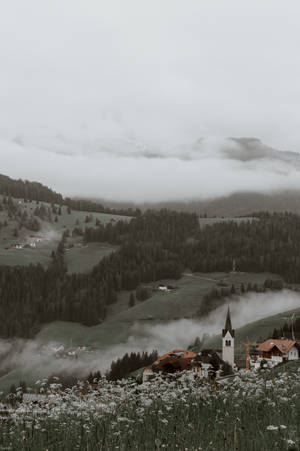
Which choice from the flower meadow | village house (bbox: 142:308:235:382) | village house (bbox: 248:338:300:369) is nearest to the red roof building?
village house (bbox: 248:338:300:369)

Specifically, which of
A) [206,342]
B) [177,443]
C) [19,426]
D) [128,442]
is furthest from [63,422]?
[206,342]

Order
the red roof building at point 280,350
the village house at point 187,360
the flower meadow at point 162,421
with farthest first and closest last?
the red roof building at point 280,350 < the village house at point 187,360 < the flower meadow at point 162,421

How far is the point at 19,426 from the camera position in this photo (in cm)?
1474

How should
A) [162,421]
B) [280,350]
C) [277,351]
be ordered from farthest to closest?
1. [277,351]
2. [280,350]
3. [162,421]

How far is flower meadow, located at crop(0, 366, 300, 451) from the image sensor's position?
1305 cm

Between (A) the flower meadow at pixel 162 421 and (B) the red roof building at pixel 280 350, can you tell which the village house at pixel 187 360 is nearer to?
(B) the red roof building at pixel 280 350

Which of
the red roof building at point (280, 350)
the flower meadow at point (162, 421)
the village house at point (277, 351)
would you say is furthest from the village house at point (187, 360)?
the flower meadow at point (162, 421)

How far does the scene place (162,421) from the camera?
1371 centimetres

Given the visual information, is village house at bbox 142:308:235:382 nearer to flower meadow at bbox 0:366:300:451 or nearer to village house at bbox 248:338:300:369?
village house at bbox 248:338:300:369

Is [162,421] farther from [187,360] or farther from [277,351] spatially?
[277,351]

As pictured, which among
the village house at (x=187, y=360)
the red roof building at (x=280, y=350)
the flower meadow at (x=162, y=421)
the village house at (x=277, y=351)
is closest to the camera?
the flower meadow at (x=162, y=421)

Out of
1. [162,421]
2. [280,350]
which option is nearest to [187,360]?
[280,350]

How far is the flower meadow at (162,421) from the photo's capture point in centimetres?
1305

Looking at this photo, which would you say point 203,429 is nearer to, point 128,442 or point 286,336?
point 128,442
